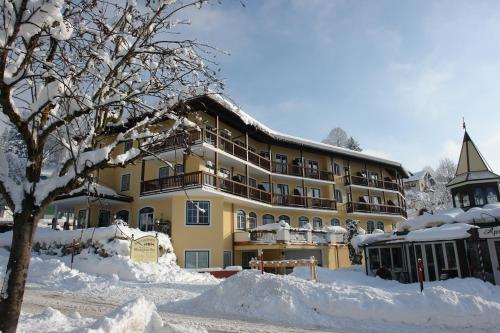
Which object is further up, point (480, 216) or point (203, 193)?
point (203, 193)

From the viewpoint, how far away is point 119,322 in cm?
650

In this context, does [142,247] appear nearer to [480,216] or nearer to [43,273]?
[43,273]

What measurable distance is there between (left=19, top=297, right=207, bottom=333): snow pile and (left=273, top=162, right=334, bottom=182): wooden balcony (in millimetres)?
27311

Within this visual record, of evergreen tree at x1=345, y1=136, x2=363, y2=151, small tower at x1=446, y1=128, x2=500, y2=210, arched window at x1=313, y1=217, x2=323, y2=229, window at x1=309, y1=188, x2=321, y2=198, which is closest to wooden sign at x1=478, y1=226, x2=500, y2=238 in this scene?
small tower at x1=446, y1=128, x2=500, y2=210

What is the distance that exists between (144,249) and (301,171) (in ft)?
60.3

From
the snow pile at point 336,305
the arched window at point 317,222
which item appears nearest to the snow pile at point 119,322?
the snow pile at point 336,305

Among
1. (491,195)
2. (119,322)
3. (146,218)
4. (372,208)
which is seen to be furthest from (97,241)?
(372,208)

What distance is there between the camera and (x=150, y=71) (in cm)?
684

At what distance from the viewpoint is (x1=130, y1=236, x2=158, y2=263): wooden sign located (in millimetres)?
20516

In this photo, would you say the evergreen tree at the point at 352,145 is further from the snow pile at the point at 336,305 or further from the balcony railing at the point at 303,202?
the snow pile at the point at 336,305

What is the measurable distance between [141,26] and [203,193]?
1954 centimetres

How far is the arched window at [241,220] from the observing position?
29509mm

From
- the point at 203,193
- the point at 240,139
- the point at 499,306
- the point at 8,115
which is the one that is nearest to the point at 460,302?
the point at 499,306

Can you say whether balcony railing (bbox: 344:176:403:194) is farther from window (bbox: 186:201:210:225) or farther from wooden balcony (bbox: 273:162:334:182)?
window (bbox: 186:201:210:225)
